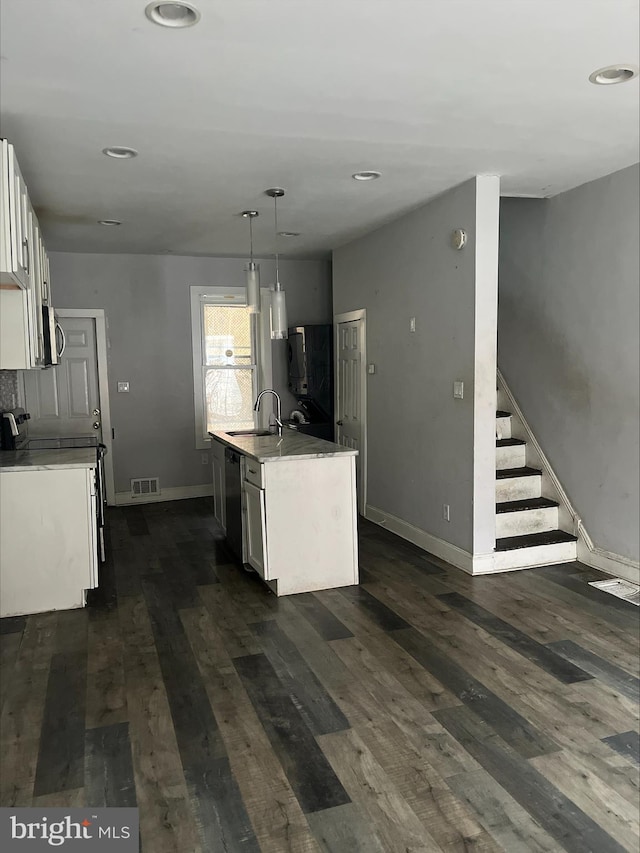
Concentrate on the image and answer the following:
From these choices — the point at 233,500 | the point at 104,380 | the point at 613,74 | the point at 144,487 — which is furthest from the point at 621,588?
the point at 104,380

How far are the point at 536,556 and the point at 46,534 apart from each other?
3.24 meters

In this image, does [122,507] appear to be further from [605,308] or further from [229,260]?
[605,308]

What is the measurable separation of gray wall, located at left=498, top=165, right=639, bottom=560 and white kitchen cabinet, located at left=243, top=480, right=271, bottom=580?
227 centimetres

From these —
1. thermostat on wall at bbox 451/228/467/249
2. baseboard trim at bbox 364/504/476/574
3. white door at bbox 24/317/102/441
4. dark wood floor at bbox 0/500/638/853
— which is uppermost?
thermostat on wall at bbox 451/228/467/249

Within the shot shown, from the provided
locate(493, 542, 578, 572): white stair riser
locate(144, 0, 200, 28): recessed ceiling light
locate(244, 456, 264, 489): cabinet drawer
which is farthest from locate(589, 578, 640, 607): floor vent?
locate(144, 0, 200, 28): recessed ceiling light

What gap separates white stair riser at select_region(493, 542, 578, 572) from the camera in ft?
14.8

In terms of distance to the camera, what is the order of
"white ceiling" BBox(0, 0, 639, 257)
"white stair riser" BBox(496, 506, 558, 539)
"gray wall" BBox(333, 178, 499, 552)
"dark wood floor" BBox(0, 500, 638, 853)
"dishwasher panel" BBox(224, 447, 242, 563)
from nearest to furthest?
"dark wood floor" BBox(0, 500, 638, 853) → "white ceiling" BBox(0, 0, 639, 257) → "gray wall" BBox(333, 178, 499, 552) → "dishwasher panel" BBox(224, 447, 242, 563) → "white stair riser" BBox(496, 506, 558, 539)

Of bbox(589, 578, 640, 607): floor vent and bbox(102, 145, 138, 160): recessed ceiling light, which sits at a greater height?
bbox(102, 145, 138, 160): recessed ceiling light

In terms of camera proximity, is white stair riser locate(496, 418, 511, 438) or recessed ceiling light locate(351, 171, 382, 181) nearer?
recessed ceiling light locate(351, 171, 382, 181)

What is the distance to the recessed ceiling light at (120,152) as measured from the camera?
3.51 m

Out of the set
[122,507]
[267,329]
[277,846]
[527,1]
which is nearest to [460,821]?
[277,846]

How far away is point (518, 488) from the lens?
197 inches

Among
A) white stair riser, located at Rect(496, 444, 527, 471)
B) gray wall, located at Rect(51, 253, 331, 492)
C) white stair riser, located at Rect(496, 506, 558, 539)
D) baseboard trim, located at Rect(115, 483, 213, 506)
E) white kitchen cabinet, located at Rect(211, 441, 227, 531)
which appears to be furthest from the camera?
baseboard trim, located at Rect(115, 483, 213, 506)

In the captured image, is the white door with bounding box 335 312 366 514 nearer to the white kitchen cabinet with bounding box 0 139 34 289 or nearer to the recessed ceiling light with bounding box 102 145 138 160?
the recessed ceiling light with bounding box 102 145 138 160
